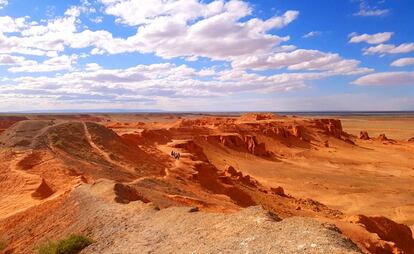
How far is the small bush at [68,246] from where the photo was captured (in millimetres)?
11625

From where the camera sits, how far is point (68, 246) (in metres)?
11.7

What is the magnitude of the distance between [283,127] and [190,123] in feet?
44.6

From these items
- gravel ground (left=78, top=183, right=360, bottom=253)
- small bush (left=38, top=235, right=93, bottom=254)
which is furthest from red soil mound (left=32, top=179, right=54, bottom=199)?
small bush (left=38, top=235, right=93, bottom=254)

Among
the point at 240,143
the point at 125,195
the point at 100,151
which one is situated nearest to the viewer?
the point at 125,195

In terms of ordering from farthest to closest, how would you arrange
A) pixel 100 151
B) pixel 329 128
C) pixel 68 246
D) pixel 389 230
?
pixel 329 128, pixel 100 151, pixel 389 230, pixel 68 246

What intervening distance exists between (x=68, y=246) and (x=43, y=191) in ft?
25.4

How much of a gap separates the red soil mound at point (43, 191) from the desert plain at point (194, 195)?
0.04 m

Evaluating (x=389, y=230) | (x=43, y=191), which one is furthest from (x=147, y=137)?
(x=389, y=230)

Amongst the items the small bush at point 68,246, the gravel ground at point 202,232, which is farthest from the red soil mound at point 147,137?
the small bush at point 68,246

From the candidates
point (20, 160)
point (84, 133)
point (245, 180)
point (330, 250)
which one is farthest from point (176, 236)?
point (84, 133)

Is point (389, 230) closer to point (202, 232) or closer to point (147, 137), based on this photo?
point (202, 232)

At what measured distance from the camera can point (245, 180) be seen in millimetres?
30047

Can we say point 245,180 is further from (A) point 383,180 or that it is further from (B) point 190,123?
(B) point 190,123

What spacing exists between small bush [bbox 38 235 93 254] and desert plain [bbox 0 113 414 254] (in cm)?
30
